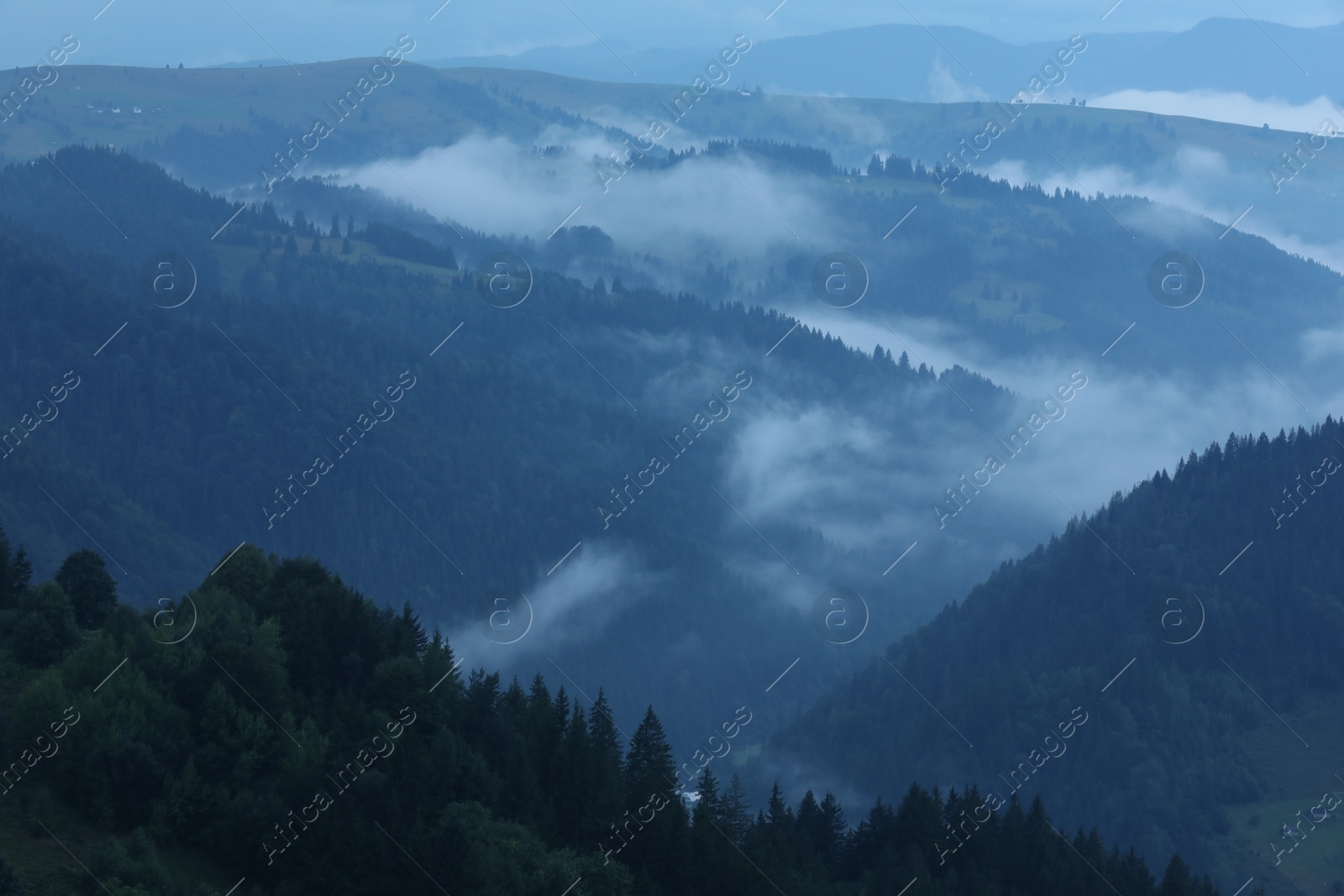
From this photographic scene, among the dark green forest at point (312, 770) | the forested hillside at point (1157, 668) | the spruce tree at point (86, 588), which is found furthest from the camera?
the forested hillside at point (1157, 668)

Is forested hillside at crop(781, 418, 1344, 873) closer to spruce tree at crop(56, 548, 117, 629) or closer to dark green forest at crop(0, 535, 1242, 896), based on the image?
dark green forest at crop(0, 535, 1242, 896)

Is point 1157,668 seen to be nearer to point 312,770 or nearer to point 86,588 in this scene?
point 86,588

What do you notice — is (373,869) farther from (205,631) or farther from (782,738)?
(782,738)

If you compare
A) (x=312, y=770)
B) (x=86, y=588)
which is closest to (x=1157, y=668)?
(x=86, y=588)

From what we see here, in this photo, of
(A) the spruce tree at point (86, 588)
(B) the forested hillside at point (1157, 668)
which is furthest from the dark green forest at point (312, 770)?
(B) the forested hillside at point (1157, 668)

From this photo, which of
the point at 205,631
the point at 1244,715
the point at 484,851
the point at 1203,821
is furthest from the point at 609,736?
the point at 1244,715

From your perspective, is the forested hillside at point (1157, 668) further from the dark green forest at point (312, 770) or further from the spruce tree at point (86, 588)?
the spruce tree at point (86, 588)
